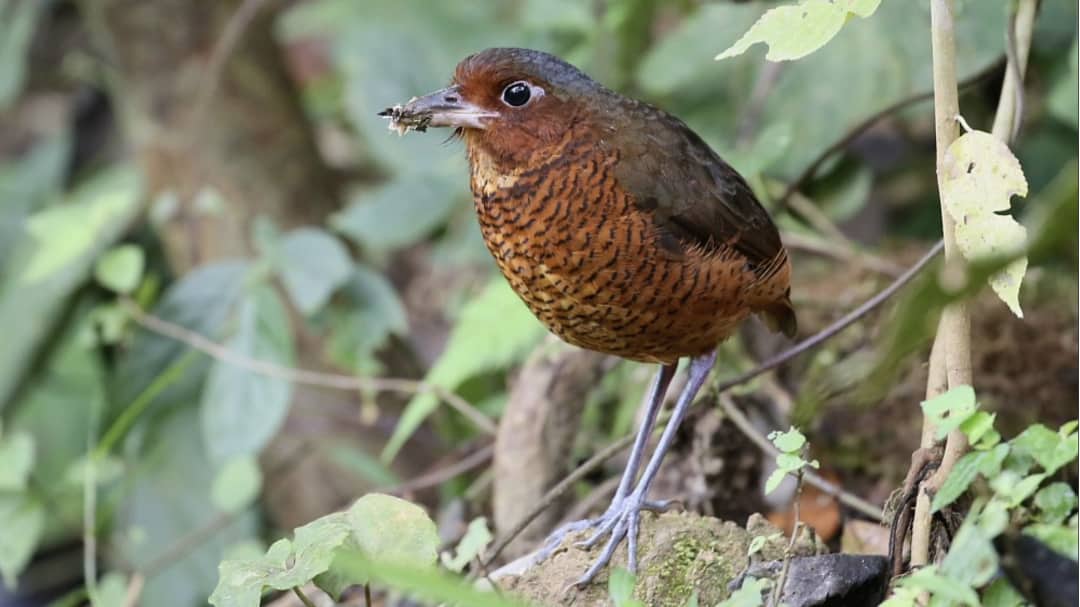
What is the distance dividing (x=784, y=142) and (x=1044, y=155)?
139cm

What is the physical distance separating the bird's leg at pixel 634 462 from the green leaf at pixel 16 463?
4.63 ft

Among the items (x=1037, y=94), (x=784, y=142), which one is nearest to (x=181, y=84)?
(x=784, y=142)

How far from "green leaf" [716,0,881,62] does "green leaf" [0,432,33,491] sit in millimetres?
2098

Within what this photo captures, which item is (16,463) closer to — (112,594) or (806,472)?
(112,594)

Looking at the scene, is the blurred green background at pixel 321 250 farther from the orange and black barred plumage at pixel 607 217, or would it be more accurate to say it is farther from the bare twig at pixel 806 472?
the orange and black barred plumage at pixel 607 217

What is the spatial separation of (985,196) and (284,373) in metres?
2.30

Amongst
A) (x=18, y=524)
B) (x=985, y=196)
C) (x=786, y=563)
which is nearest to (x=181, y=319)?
(x=18, y=524)

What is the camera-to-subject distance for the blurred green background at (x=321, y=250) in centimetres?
347

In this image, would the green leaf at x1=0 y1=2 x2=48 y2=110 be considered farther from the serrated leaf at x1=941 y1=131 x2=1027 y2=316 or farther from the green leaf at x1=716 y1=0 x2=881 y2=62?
the serrated leaf at x1=941 y1=131 x2=1027 y2=316

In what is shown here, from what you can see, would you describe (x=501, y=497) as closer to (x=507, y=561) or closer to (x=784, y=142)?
(x=507, y=561)

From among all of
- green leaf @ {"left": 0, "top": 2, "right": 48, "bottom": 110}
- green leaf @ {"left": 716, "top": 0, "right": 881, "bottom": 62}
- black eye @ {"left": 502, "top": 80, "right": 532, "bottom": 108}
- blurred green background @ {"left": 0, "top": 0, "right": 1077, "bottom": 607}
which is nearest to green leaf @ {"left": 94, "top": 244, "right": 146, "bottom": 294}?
blurred green background @ {"left": 0, "top": 0, "right": 1077, "bottom": 607}

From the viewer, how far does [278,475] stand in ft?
15.2

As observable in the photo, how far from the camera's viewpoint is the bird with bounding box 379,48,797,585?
2.18 meters

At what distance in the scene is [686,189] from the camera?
7.57ft
